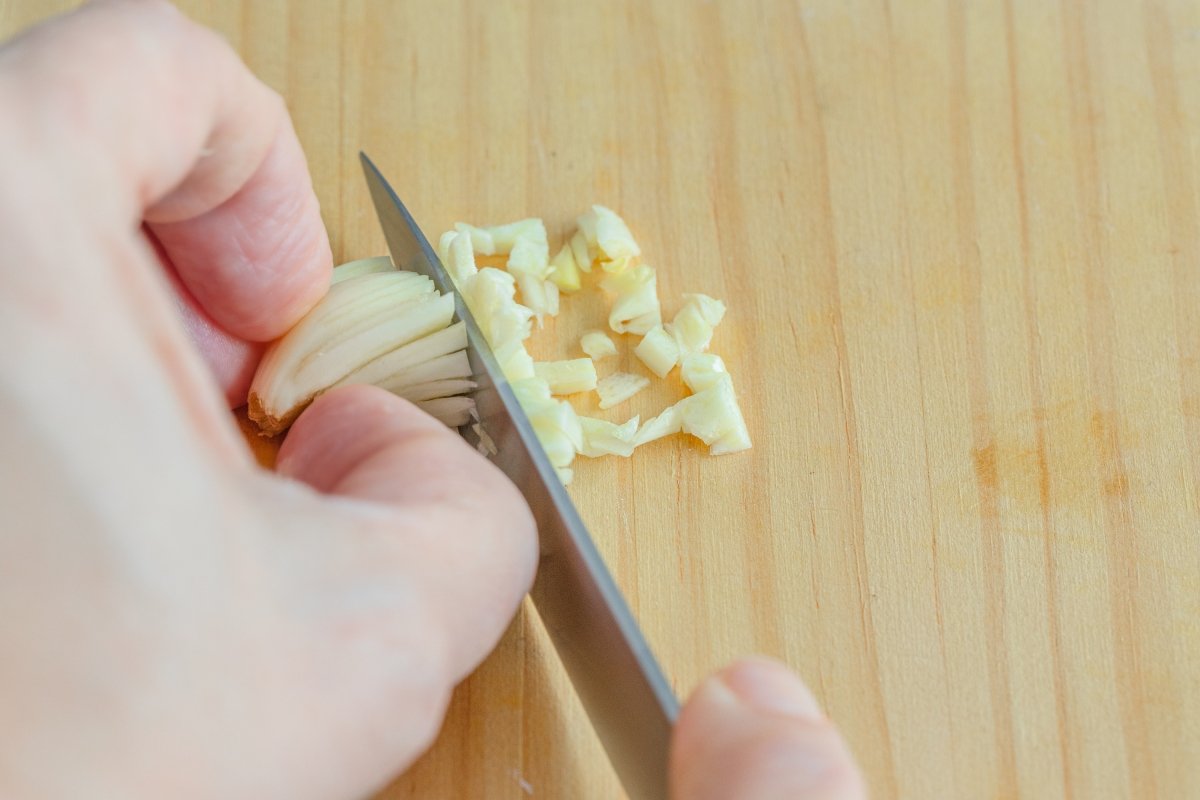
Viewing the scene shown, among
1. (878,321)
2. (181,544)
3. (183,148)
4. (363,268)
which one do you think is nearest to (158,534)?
(181,544)

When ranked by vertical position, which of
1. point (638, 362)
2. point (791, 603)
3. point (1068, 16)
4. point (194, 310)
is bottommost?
point (791, 603)

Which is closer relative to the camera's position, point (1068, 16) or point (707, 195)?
point (707, 195)

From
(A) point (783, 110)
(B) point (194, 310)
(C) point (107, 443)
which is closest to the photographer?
(C) point (107, 443)

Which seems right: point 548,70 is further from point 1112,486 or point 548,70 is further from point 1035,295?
point 1112,486

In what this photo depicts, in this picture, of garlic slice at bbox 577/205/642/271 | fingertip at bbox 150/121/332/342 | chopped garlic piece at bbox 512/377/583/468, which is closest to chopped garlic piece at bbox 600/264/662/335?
garlic slice at bbox 577/205/642/271

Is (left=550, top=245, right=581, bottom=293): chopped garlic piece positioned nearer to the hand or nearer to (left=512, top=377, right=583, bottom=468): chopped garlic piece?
(left=512, top=377, right=583, bottom=468): chopped garlic piece

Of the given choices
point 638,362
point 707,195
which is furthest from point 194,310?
point 707,195

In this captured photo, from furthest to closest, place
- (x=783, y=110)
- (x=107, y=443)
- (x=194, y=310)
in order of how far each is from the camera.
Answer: (x=783, y=110) < (x=194, y=310) < (x=107, y=443)
